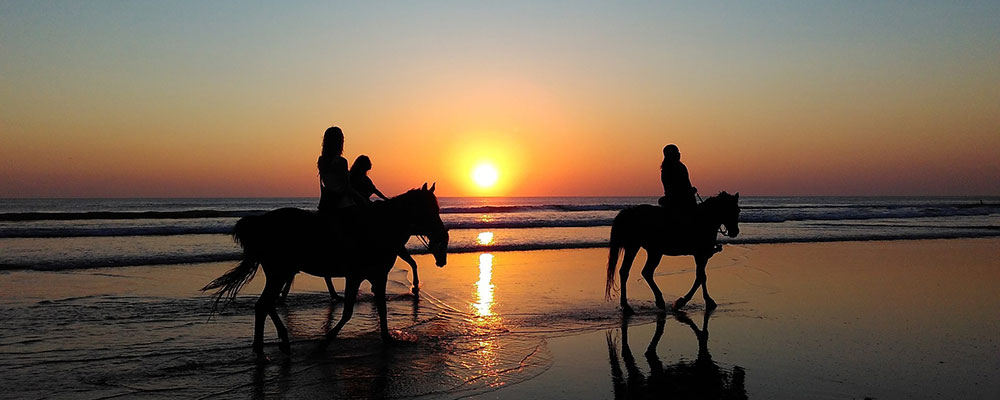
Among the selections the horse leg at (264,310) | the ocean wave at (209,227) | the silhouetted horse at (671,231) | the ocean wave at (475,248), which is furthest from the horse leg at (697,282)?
the ocean wave at (209,227)

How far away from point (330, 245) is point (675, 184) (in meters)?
4.79

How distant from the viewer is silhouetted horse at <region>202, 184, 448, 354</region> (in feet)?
20.9

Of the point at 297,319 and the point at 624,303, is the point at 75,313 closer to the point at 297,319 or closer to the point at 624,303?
the point at 297,319

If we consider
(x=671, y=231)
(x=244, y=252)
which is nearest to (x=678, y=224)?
(x=671, y=231)

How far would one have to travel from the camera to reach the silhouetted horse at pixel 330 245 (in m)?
6.37

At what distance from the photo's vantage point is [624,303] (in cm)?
874

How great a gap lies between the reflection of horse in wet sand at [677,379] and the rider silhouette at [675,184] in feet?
9.68

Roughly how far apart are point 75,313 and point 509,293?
5.73m

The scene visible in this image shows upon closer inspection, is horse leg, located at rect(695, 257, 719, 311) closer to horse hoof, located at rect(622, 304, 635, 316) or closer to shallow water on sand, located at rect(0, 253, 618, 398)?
horse hoof, located at rect(622, 304, 635, 316)

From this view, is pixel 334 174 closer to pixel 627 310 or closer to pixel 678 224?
pixel 627 310

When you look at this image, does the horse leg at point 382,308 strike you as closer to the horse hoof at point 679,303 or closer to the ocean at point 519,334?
the ocean at point 519,334

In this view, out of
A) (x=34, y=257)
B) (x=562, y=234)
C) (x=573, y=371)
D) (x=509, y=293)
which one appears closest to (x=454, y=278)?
(x=509, y=293)

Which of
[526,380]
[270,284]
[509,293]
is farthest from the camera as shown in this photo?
[509,293]

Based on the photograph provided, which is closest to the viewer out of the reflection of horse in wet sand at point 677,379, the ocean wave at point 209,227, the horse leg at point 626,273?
the reflection of horse in wet sand at point 677,379
